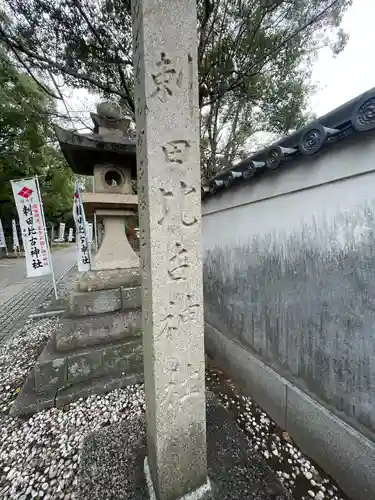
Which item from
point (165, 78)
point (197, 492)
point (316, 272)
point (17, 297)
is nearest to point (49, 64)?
point (165, 78)

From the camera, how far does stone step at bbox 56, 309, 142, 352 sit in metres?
2.96

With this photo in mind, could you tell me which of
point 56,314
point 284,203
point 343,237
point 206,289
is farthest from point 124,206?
point 56,314

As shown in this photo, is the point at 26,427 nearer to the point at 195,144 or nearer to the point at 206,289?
the point at 206,289

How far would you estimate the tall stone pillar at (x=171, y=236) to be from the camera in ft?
4.09

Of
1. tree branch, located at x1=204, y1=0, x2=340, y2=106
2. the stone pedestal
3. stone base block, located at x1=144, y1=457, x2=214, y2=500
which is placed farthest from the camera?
tree branch, located at x1=204, y1=0, x2=340, y2=106

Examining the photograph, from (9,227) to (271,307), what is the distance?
84.4ft

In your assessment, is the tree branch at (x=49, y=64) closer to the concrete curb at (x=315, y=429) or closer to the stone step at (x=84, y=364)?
the stone step at (x=84, y=364)

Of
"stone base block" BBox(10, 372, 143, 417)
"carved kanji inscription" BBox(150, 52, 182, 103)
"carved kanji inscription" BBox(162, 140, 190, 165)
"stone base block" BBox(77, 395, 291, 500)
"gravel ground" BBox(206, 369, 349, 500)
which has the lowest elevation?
"gravel ground" BBox(206, 369, 349, 500)

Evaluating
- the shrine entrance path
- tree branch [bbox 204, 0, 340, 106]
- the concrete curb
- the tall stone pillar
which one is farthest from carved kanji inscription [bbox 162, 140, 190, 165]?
the shrine entrance path

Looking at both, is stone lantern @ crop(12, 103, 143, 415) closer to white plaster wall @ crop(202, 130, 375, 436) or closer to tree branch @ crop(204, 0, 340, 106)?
white plaster wall @ crop(202, 130, 375, 436)

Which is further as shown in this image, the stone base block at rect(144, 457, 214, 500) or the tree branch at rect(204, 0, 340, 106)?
the tree branch at rect(204, 0, 340, 106)

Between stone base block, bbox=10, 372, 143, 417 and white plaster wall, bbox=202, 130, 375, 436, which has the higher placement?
white plaster wall, bbox=202, 130, 375, 436

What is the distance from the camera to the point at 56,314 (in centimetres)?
553

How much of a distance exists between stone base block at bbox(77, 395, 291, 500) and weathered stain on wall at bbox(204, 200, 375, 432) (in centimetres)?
80
